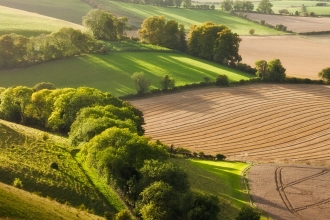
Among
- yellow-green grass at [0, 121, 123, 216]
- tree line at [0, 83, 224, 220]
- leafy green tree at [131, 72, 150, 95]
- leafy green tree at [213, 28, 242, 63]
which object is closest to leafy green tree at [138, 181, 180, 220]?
tree line at [0, 83, 224, 220]

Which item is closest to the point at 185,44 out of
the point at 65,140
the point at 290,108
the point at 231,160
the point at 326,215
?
the point at 290,108

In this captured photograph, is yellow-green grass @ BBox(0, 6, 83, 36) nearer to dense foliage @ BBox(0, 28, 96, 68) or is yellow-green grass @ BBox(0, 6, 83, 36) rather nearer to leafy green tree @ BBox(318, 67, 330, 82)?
dense foliage @ BBox(0, 28, 96, 68)

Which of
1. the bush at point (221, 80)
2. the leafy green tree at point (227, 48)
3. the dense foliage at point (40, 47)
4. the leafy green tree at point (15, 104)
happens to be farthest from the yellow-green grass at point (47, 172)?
the leafy green tree at point (227, 48)

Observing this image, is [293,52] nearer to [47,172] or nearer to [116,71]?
[116,71]

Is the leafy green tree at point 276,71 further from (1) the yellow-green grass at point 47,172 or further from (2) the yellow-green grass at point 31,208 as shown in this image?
(2) the yellow-green grass at point 31,208

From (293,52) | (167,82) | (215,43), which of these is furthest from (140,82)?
(293,52)

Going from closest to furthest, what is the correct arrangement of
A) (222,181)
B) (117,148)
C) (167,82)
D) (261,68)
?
(117,148) < (222,181) < (167,82) < (261,68)
